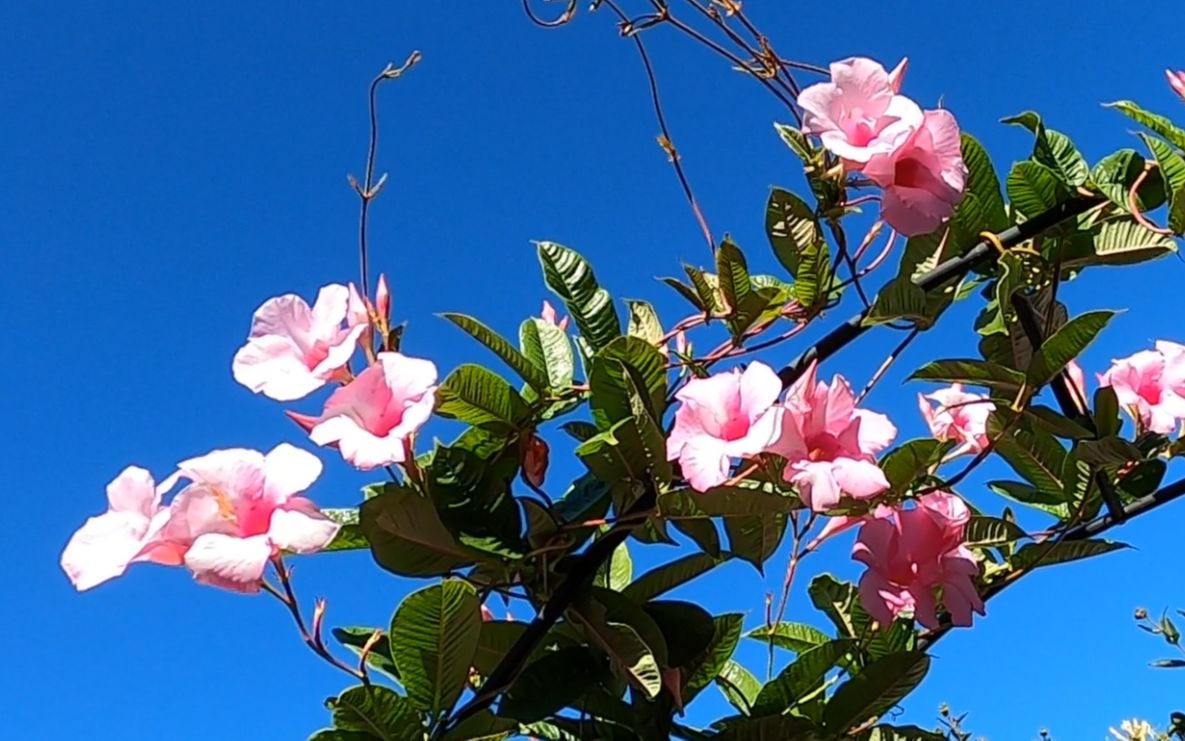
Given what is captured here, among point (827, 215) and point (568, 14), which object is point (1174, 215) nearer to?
point (827, 215)

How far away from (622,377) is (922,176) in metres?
0.25

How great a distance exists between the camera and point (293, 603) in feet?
2.14

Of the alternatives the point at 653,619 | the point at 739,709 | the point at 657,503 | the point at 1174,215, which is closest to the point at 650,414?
the point at 657,503

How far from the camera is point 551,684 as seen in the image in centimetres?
73

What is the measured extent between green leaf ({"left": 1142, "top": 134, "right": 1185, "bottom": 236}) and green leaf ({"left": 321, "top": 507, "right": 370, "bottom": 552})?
2.07ft

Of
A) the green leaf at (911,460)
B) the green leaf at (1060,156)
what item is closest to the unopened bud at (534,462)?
the green leaf at (911,460)

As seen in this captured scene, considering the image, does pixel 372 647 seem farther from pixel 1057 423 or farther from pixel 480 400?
pixel 1057 423

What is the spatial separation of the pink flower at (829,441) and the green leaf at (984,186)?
23 centimetres

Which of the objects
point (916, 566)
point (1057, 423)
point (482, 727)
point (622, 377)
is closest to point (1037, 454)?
point (1057, 423)

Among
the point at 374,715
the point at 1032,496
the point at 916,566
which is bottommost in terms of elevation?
the point at 374,715

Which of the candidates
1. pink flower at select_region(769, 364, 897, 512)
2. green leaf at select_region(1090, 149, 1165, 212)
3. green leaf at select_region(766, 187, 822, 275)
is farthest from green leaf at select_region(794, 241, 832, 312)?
green leaf at select_region(1090, 149, 1165, 212)

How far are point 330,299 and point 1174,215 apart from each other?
2.02 ft

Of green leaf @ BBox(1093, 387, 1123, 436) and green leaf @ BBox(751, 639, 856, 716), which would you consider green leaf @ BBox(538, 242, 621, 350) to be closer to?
green leaf @ BBox(751, 639, 856, 716)

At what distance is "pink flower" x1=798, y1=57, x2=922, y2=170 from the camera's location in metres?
0.74
